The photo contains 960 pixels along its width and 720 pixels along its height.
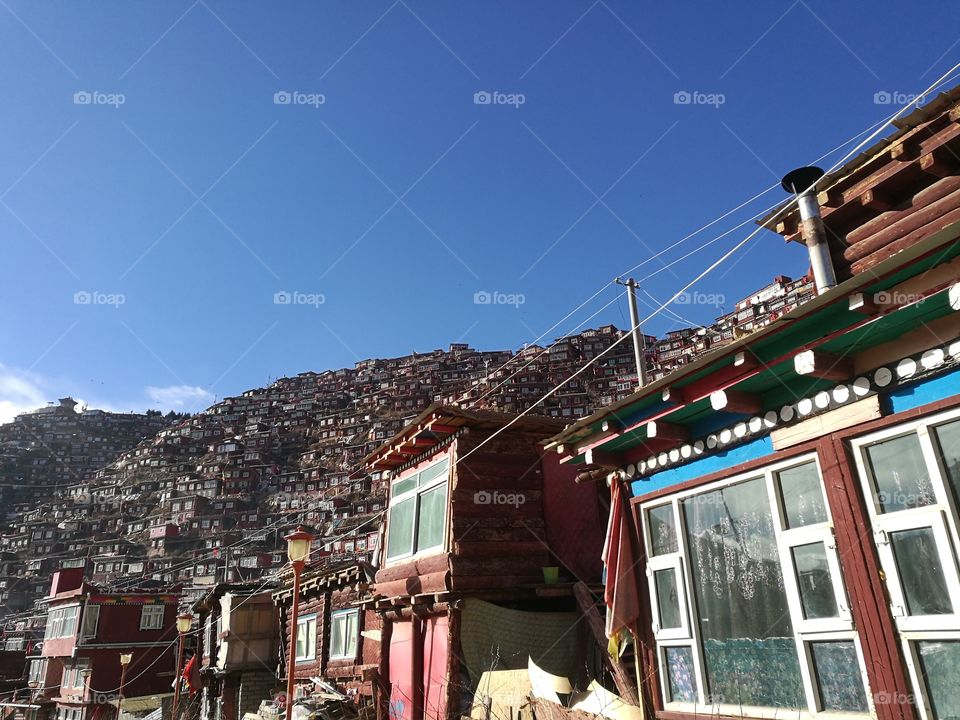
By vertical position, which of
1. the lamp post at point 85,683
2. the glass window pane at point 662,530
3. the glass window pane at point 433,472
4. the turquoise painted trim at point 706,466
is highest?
the glass window pane at point 433,472

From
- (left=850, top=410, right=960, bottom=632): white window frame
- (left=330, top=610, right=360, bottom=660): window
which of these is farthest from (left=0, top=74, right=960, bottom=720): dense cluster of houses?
(left=330, top=610, right=360, bottom=660): window

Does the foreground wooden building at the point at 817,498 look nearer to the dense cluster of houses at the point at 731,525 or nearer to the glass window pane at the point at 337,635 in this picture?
the dense cluster of houses at the point at 731,525

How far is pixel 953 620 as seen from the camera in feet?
15.3

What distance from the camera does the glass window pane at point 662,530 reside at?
7.36 m

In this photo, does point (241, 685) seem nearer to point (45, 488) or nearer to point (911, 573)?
point (911, 573)

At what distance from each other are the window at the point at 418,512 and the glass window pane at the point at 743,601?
7015 mm

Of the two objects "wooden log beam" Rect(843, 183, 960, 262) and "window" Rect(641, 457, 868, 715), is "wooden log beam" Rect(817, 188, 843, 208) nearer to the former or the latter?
"wooden log beam" Rect(843, 183, 960, 262)

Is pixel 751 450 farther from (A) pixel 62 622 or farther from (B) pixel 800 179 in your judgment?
(A) pixel 62 622

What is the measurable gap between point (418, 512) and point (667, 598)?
7.88 metres

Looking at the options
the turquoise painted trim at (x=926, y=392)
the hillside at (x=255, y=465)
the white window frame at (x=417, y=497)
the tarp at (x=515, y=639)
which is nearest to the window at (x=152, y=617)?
the hillside at (x=255, y=465)

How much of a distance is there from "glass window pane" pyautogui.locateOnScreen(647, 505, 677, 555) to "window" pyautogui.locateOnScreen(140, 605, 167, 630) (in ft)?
158

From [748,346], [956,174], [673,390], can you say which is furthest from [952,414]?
[956,174]

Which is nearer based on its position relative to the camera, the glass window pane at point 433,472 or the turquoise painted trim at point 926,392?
the turquoise painted trim at point 926,392

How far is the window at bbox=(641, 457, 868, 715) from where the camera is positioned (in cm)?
553
